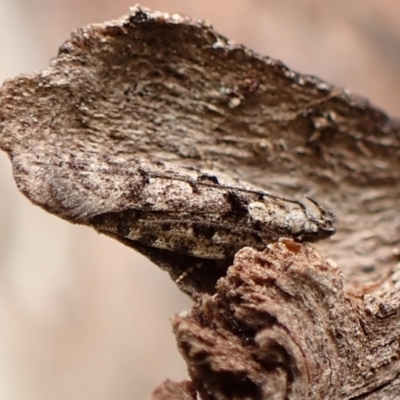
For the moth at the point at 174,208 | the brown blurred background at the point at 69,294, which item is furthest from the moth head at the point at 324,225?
the brown blurred background at the point at 69,294

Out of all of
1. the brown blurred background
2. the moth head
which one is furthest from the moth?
the brown blurred background

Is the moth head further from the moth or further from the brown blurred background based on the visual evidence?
the brown blurred background

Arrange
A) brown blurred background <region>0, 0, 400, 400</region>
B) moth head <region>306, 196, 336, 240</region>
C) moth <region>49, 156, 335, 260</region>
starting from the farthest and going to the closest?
brown blurred background <region>0, 0, 400, 400</region>
moth head <region>306, 196, 336, 240</region>
moth <region>49, 156, 335, 260</region>

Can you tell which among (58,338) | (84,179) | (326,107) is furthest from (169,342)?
(84,179)

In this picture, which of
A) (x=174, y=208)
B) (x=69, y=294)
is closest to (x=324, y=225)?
(x=174, y=208)

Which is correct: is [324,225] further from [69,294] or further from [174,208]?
[69,294]

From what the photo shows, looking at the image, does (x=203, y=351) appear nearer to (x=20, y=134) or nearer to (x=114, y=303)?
(x=20, y=134)
